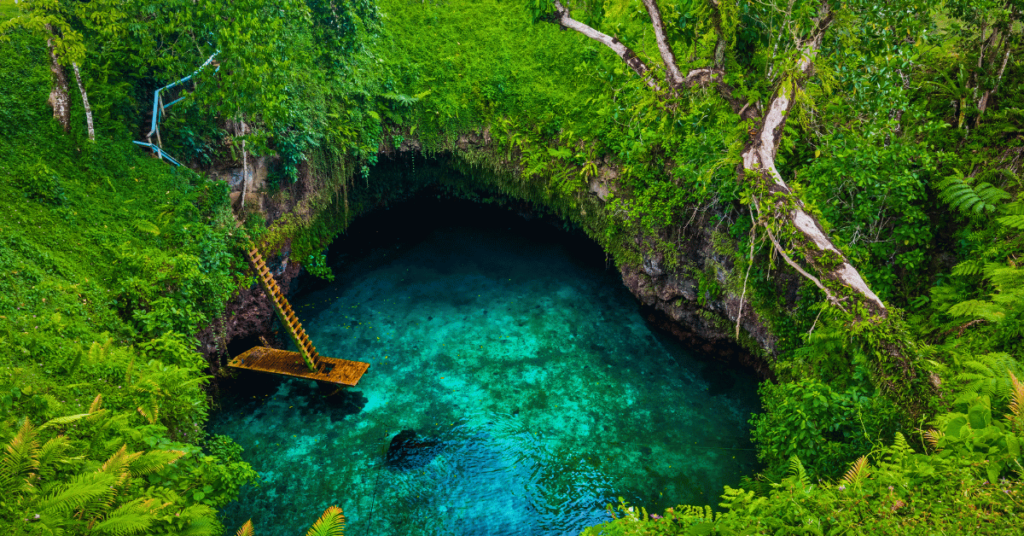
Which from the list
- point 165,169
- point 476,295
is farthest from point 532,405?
point 165,169

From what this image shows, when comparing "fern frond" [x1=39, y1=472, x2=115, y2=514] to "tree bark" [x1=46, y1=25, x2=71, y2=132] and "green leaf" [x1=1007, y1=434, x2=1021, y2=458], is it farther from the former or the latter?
"tree bark" [x1=46, y1=25, x2=71, y2=132]

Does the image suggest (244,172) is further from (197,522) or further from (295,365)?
(197,522)

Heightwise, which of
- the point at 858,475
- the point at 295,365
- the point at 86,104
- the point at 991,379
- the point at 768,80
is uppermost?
the point at 768,80

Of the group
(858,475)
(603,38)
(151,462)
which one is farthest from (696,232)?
(151,462)

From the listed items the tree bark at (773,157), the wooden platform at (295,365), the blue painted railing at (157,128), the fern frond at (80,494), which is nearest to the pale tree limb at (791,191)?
the tree bark at (773,157)

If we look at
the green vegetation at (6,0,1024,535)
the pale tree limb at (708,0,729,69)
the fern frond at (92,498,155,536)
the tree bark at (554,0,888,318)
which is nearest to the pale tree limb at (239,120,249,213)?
the green vegetation at (6,0,1024,535)

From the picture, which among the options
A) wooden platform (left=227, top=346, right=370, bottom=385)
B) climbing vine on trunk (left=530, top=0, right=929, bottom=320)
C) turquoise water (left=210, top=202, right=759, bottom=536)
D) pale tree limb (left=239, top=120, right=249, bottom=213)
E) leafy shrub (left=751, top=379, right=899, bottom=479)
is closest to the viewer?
leafy shrub (left=751, top=379, right=899, bottom=479)
